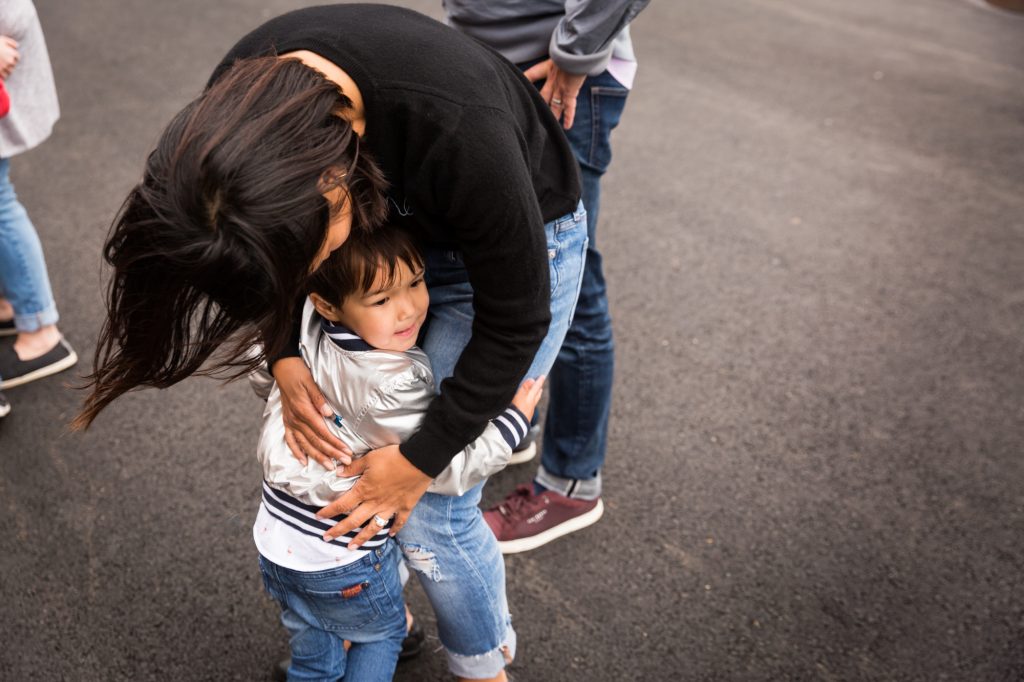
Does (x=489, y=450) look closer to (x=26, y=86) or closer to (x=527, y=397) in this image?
(x=527, y=397)

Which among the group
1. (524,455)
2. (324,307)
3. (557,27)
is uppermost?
(557,27)

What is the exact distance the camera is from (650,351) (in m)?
3.19

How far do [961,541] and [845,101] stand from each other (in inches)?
152

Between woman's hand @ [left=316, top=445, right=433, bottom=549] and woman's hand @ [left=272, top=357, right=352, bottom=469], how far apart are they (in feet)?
0.15

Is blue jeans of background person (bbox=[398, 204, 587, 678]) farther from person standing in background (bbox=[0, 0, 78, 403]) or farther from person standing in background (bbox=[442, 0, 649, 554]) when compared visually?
person standing in background (bbox=[0, 0, 78, 403])

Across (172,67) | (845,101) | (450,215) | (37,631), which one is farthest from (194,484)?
(845,101)

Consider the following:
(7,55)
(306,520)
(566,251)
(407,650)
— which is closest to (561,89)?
(566,251)

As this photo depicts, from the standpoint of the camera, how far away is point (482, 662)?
1.78 m

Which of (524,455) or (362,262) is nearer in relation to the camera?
(362,262)

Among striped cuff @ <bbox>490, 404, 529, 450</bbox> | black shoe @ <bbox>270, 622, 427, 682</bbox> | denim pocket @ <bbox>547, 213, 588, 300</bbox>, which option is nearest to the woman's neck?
denim pocket @ <bbox>547, 213, 588, 300</bbox>

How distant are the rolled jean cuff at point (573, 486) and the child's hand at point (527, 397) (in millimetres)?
781

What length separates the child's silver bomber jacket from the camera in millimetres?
1542

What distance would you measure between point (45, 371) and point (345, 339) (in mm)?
1712

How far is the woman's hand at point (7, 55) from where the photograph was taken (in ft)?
8.03
